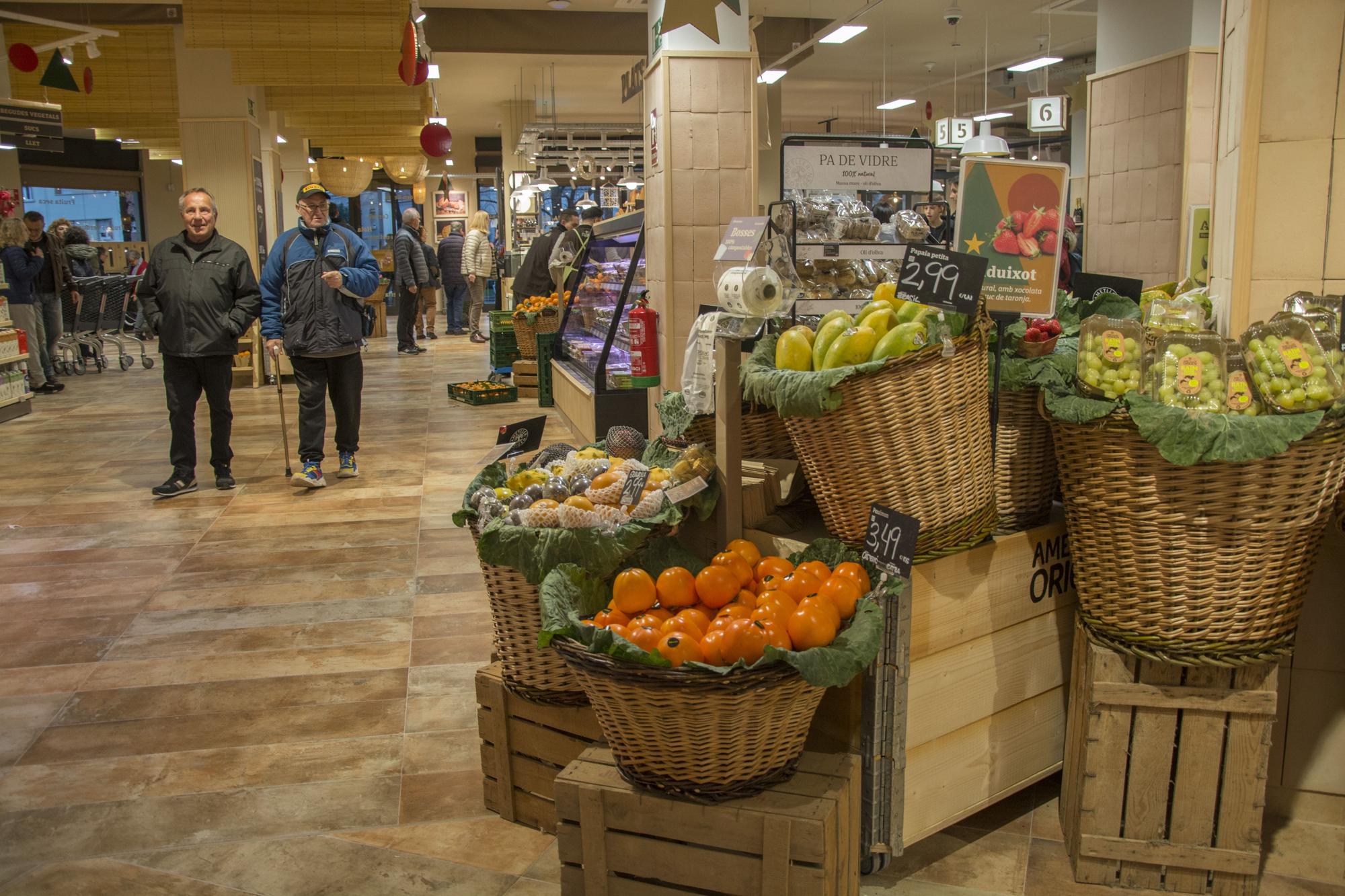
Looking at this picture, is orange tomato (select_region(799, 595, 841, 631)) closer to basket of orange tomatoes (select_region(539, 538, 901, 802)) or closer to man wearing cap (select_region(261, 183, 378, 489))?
basket of orange tomatoes (select_region(539, 538, 901, 802))

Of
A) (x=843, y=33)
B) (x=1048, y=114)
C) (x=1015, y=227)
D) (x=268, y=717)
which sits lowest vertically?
(x=268, y=717)

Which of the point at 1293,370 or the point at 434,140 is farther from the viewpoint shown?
the point at 434,140

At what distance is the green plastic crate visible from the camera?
395 inches

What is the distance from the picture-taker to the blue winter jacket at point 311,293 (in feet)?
20.8

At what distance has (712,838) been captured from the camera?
2.10m

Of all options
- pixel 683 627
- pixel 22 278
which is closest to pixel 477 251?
pixel 22 278

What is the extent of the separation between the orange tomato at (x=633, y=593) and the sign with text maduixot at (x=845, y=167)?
79.3 inches

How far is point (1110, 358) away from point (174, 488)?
224 inches

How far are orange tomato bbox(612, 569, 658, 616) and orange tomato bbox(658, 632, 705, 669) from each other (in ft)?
0.82

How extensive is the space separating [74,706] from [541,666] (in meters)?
1.85

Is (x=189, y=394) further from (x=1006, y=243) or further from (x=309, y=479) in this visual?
(x=1006, y=243)

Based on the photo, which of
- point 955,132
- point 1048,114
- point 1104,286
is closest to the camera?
point 1104,286

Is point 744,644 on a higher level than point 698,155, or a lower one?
lower

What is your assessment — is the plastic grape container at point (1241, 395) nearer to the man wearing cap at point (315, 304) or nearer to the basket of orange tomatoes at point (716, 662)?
the basket of orange tomatoes at point (716, 662)
